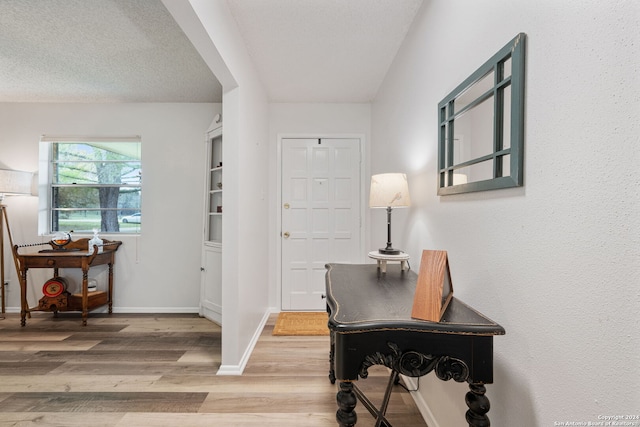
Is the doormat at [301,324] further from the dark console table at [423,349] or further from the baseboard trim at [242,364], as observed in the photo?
the dark console table at [423,349]

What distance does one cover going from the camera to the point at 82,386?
2.08 meters

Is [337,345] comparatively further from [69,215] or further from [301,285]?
[69,215]

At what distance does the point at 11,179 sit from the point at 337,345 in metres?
4.31

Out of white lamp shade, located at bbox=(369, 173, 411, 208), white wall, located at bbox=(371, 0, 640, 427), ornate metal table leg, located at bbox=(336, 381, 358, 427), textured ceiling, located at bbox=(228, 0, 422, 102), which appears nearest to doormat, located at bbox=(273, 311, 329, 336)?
white lamp shade, located at bbox=(369, 173, 411, 208)

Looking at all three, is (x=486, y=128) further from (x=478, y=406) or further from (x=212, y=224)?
(x=212, y=224)

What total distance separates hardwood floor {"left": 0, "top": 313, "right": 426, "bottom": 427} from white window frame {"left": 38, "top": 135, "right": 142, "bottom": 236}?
47.3 inches

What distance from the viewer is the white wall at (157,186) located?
359cm

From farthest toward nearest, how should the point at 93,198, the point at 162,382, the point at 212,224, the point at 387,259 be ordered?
1. the point at 93,198
2. the point at 212,224
3. the point at 162,382
4. the point at 387,259

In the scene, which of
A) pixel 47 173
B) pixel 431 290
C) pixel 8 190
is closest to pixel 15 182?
pixel 8 190

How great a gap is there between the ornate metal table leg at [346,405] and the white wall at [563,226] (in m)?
0.54

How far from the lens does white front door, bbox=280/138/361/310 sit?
11.9ft

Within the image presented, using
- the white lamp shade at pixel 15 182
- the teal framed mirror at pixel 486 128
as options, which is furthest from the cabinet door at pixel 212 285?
the teal framed mirror at pixel 486 128

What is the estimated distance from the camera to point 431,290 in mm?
1020

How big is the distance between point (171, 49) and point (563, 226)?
9.56ft
